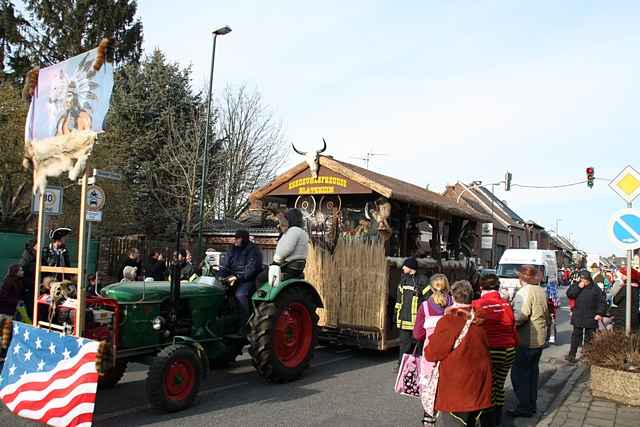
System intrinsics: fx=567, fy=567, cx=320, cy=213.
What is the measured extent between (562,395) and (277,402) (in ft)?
11.0

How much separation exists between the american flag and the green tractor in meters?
0.22

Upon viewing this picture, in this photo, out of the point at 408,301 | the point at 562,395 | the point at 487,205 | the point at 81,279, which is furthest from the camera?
the point at 487,205

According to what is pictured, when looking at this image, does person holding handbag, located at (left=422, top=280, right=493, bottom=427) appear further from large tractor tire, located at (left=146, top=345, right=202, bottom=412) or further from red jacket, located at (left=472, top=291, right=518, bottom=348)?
large tractor tire, located at (left=146, top=345, right=202, bottom=412)

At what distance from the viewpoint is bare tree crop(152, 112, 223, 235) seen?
21.5 m

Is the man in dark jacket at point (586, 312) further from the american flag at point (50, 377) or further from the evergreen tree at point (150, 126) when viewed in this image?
the evergreen tree at point (150, 126)

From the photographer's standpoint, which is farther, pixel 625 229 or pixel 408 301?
pixel 408 301

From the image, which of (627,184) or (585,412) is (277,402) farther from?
(627,184)

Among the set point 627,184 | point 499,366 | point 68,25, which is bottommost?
point 499,366

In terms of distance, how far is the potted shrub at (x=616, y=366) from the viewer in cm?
611

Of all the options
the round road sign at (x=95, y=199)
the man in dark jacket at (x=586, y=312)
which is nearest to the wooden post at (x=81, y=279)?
the round road sign at (x=95, y=199)

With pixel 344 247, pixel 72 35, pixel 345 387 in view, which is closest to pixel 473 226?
pixel 344 247

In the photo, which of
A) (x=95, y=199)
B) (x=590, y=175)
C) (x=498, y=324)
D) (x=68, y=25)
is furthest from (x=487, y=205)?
(x=498, y=324)

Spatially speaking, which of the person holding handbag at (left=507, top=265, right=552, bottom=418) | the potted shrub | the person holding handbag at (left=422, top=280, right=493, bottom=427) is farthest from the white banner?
the potted shrub

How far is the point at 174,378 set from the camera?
17.7ft
